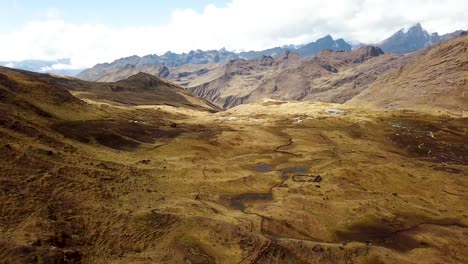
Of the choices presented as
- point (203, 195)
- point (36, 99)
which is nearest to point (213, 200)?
point (203, 195)

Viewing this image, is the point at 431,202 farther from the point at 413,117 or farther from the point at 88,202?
the point at 413,117

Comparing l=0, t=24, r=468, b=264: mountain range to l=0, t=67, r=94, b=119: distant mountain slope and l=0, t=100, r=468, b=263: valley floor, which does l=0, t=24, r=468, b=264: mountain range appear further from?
l=0, t=67, r=94, b=119: distant mountain slope

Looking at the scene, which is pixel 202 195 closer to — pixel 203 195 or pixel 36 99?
pixel 203 195

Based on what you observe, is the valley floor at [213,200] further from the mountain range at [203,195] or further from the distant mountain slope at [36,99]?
the distant mountain slope at [36,99]

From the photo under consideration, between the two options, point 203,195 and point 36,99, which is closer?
point 203,195

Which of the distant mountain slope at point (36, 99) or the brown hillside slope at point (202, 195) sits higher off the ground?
the distant mountain slope at point (36, 99)

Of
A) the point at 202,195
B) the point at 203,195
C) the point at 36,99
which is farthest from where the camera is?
the point at 36,99

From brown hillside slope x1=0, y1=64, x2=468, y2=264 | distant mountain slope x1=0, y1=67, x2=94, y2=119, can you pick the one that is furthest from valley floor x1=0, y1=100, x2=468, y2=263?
distant mountain slope x1=0, y1=67, x2=94, y2=119

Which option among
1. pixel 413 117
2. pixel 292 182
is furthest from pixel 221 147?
pixel 413 117

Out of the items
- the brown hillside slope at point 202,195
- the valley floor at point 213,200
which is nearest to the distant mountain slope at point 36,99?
the brown hillside slope at point 202,195
